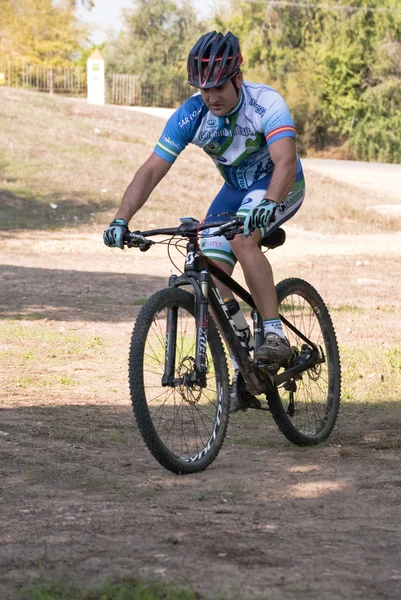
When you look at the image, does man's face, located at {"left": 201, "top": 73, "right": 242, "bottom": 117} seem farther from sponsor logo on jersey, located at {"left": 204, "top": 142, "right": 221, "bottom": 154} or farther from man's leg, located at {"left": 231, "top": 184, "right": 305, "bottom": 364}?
man's leg, located at {"left": 231, "top": 184, "right": 305, "bottom": 364}

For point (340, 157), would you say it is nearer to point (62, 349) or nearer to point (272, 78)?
point (272, 78)

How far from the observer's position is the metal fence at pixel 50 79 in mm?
54844

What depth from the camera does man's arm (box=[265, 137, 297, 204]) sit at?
16.9 ft

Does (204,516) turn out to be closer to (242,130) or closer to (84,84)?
(242,130)

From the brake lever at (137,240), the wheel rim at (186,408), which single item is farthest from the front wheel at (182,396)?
the brake lever at (137,240)

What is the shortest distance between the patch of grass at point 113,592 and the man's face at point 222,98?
250 centimetres

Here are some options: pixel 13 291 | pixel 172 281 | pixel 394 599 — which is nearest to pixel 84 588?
pixel 394 599

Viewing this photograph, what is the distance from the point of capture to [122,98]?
58000mm

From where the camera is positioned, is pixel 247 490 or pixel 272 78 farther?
pixel 272 78

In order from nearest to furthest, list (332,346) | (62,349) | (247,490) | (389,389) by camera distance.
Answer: (247,490), (332,346), (389,389), (62,349)

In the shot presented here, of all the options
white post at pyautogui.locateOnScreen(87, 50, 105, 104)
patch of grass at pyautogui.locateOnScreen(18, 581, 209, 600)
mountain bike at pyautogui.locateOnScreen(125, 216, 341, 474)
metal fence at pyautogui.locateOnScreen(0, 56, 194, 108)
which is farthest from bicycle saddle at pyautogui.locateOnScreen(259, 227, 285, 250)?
metal fence at pyautogui.locateOnScreen(0, 56, 194, 108)

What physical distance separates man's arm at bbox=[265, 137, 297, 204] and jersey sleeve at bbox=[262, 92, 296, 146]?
3 centimetres

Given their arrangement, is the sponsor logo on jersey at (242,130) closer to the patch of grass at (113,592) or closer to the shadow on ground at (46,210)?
the patch of grass at (113,592)

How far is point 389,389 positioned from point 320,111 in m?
45.4
